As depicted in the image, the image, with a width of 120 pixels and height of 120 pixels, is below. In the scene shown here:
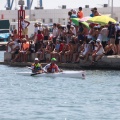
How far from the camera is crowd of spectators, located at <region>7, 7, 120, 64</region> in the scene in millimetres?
42938

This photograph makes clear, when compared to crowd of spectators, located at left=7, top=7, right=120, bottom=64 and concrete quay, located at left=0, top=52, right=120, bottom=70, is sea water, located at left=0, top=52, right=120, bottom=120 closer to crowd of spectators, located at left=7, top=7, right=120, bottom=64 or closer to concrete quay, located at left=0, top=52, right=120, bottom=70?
concrete quay, located at left=0, top=52, right=120, bottom=70

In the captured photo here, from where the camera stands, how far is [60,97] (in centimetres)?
3234

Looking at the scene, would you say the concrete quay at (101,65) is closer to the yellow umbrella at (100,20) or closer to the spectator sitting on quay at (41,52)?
the spectator sitting on quay at (41,52)

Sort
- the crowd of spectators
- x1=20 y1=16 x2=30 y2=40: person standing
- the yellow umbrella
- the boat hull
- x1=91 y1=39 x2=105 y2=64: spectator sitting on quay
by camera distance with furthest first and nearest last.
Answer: x1=20 y1=16 x2=30 y2=40: person standing → the yellow umbrella → the crowd of spectators → x1=91 y1=39 x2=105 y2=64: spectator sitting on quay → the boat hull

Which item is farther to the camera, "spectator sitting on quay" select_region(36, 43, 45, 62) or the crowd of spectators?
"spectator sitting on quay" select_region(36, 43, 45, 62)

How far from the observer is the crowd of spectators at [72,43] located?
141 feet

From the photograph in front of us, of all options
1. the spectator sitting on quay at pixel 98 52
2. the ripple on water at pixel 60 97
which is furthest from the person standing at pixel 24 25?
the ripple on water at pixel 60 97

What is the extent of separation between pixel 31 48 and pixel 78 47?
418 cm

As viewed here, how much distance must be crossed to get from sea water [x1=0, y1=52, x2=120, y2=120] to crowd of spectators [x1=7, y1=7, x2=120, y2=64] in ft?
4.83

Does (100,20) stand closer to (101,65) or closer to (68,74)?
(101,65)

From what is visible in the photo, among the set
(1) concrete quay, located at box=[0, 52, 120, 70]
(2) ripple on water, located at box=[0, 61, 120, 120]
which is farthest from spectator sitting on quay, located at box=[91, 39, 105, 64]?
(2) ripple on water, located at box=[0, 61, 120, 120]

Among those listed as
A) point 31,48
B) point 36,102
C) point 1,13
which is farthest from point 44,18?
point 36,102

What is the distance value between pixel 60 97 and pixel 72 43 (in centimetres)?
1242

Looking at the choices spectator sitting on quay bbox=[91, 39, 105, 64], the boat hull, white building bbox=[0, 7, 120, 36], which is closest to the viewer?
the boat hull
